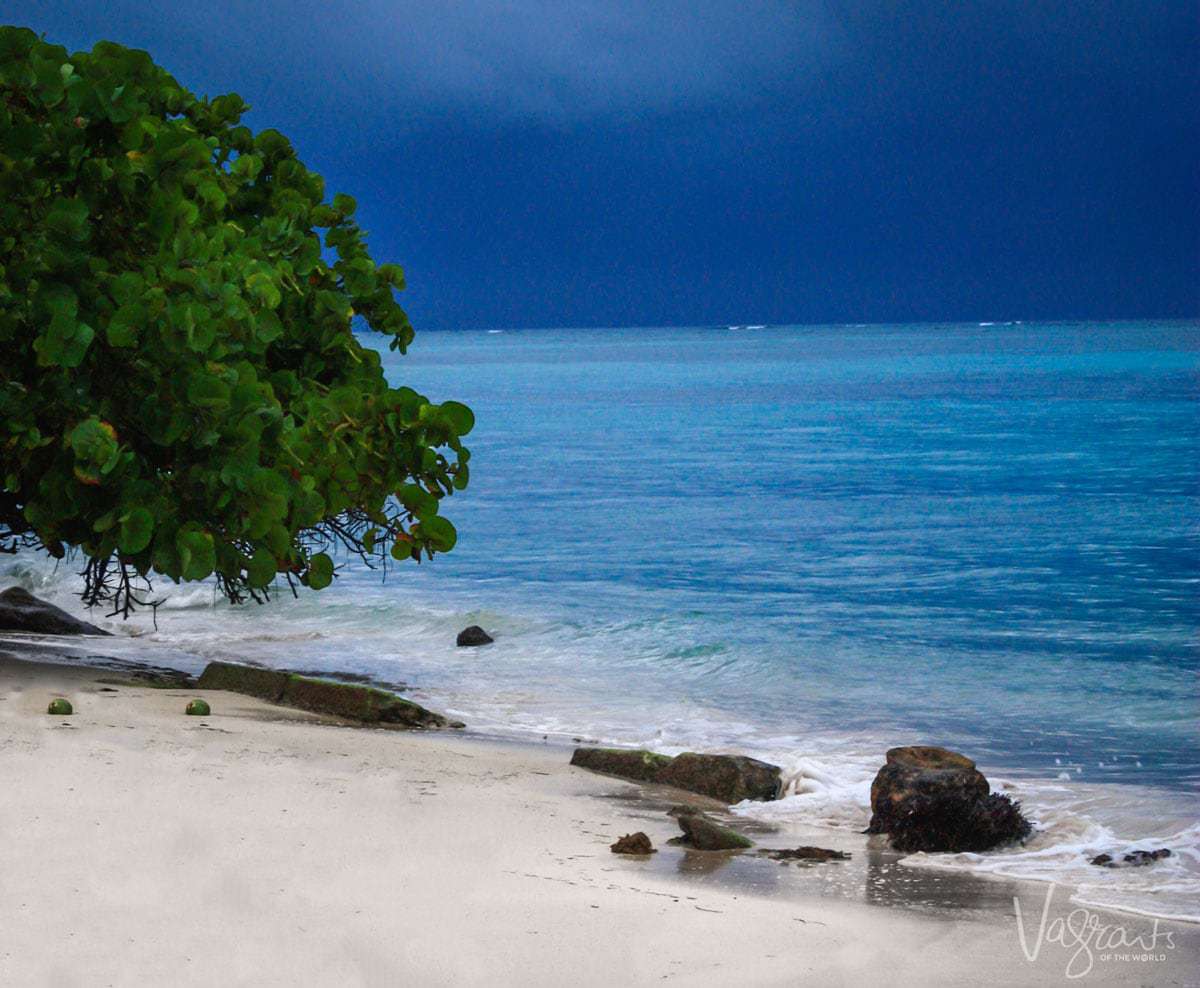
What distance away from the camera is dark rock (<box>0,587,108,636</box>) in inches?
468

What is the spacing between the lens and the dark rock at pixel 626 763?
301 inches

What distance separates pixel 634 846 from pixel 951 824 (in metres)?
1.63

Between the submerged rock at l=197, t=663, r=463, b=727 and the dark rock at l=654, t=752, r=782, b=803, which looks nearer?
the dark rock at l=654, t=752, r=782, b=803

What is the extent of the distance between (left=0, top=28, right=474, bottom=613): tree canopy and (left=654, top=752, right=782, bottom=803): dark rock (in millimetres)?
1945

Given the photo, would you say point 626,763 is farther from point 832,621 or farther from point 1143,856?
point 832,621

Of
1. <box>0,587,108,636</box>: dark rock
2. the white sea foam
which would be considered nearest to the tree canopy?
the white sea foam

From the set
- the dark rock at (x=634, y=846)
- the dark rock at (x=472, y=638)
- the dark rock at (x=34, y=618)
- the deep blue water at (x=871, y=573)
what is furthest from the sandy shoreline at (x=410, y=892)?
the dark rock at (x=472, y=638)

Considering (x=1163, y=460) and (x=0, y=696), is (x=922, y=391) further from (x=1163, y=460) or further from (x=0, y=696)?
(x=0, y=696)

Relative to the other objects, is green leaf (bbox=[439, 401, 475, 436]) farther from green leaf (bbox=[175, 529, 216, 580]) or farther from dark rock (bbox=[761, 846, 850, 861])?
dark rock (bbox=[761, 846, 850, 861])

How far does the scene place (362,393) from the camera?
8812 millimetres

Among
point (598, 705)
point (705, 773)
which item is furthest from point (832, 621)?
point (705, 773)

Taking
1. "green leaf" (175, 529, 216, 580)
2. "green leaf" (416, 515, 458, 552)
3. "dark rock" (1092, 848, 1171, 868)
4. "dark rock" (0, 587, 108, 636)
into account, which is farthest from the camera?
"dark rock" (0, 587, 108, 636)

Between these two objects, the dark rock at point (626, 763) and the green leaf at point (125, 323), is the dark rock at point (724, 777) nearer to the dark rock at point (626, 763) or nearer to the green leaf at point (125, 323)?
the dark rock at point (626, 763)

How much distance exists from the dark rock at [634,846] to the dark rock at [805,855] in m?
0.57
